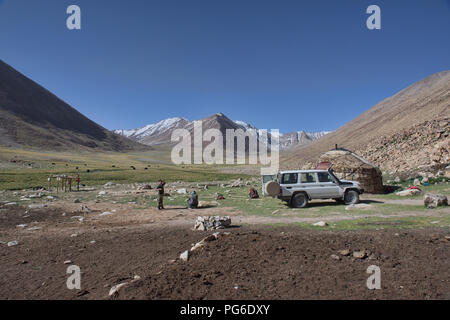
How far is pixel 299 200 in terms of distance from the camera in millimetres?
14461

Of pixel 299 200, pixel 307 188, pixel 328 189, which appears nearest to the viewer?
pixel 299 200

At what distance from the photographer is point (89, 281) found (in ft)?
19.6

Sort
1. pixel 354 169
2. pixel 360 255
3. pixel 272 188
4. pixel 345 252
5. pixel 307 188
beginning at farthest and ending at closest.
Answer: pixel 354 169, pixel 307 188, pixel 272 188, pixel 345 252, pixel 360 255

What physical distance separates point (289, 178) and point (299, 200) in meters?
1.35

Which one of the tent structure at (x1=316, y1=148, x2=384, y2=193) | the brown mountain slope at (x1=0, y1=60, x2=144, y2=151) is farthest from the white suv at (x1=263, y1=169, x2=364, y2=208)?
the brown mountain slope at (x1=0, y1=60, x2=144, y2=151)

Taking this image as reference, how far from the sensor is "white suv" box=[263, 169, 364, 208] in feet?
46.9

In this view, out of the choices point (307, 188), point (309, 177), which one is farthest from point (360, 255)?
point (309, 177)

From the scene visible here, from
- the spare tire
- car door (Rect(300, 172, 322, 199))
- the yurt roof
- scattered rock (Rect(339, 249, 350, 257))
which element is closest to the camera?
scattered rock (Rect(339, 249, 350, 257))

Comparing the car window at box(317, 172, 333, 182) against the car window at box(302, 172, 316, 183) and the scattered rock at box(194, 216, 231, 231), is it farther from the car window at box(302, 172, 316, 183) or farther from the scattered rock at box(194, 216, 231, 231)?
the scattered rock at box(194, 216, 231, 231)

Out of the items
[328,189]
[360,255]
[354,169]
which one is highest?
[354,169]

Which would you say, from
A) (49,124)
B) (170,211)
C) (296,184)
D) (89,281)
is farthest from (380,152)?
(49,124)

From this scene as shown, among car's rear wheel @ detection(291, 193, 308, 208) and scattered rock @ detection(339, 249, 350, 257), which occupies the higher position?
car's rear wheel @ detection(291, 193, 308, 208)

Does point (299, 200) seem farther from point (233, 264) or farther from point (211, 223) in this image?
point (233, 264)
